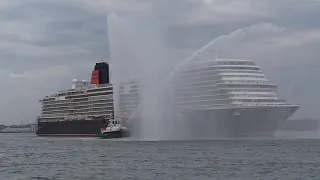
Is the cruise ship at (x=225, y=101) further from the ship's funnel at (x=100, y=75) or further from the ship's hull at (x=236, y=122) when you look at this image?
the ship's funnel at (x=100, y=75)

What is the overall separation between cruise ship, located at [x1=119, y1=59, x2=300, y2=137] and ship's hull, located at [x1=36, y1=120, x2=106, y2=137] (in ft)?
50.6

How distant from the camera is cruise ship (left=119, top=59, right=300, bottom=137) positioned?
6275 centimetres

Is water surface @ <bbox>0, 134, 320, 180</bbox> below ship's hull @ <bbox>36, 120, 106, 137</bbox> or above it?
below

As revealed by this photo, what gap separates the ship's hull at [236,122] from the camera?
63.4 m

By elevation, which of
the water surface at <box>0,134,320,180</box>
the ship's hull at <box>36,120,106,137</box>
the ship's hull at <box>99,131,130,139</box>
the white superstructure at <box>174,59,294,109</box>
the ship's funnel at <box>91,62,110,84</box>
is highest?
the ship's funnel at <box>91,62,110,84</box>

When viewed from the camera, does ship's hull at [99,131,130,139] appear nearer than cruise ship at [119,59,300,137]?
No

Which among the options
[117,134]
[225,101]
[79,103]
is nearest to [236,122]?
[225,101]

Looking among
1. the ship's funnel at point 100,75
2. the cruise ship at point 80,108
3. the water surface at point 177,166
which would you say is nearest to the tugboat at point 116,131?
the cruise ship at point 80,108

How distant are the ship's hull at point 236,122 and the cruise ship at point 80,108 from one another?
2161 centimetres

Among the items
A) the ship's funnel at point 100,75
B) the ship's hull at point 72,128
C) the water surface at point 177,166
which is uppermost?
the ship's funnel at point 100,75

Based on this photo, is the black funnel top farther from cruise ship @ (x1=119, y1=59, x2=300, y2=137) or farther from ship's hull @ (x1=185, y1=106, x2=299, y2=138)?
ship's hull @ (x1=185, y1=106, x2=299, y2=138)

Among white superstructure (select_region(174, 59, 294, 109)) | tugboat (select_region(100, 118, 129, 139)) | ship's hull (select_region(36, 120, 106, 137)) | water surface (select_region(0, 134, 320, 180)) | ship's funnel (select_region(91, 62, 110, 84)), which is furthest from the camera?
ship's funnel (select_region(91, 62, 110, 84))

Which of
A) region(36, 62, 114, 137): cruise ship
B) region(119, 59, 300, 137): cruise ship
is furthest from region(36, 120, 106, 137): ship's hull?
region(119, 59, 300, 137): cruise ship

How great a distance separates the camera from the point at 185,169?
3016 cm
